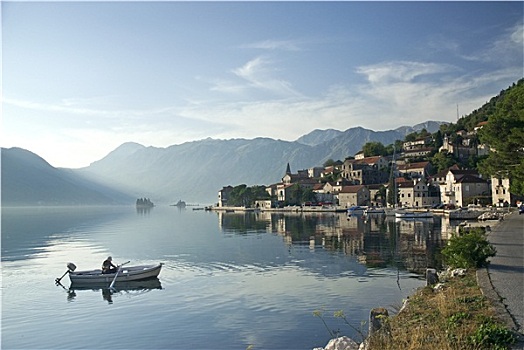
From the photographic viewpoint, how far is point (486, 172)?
43688mm

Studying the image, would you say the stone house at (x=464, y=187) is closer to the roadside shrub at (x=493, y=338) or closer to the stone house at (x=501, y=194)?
the stone house at (x=501, y=194)

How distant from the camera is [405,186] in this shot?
4660 inches

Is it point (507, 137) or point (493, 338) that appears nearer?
point (493, 338)

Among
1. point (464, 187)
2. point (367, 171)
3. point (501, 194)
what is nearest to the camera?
point (501, 194)

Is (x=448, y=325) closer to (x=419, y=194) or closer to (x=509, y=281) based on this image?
(x=509, y=281)

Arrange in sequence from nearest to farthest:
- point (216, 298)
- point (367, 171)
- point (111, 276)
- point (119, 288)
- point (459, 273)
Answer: point (459, 273)
point (216, 298)
point (119, 288)
point (111, 276)
point (367, 171)

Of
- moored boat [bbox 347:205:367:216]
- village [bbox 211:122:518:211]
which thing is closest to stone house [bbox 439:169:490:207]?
village [bbox 211:122:518:211]

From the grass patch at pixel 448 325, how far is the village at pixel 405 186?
78651 millimetres

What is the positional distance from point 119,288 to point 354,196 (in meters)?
105

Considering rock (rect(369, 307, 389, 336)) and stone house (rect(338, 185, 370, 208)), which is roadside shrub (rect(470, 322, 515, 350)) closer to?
rock (rect(369, 307, 389, 336))

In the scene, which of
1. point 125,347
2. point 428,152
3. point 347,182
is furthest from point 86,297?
point 428,152

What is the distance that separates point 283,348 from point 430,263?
1819 centimetres

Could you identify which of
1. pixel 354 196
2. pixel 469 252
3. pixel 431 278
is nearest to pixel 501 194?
pixel 354 196

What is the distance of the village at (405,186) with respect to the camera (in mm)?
101438
